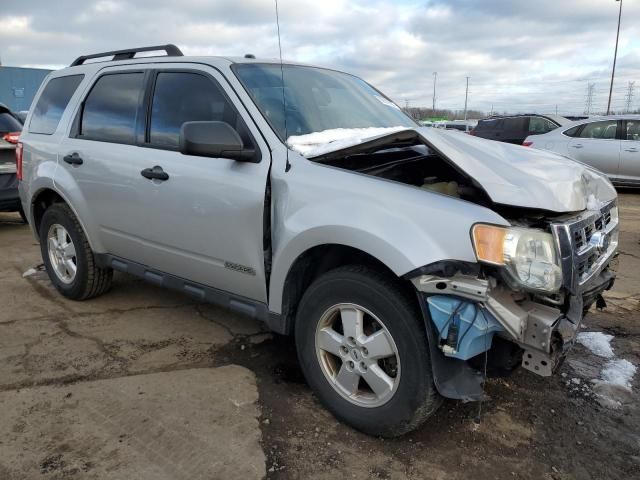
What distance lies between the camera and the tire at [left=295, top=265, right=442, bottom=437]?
7.70 feet

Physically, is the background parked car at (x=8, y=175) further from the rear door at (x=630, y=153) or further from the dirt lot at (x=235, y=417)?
the rear door at (x=630, y=153)

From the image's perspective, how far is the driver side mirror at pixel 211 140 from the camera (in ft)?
8.95

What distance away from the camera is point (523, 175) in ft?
8.23

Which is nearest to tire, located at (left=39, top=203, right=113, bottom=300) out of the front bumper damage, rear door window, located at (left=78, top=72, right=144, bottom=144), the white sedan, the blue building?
rear door window, located at (left=78, top=72, right=144, bottom=144)

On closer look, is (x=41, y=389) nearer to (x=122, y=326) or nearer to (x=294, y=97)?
(x=122, y=326)

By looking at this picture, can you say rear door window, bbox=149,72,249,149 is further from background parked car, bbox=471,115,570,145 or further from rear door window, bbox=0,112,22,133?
background parked car, bbox=471,115,570,145

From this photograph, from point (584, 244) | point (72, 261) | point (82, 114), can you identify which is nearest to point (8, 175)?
point (72, 261)

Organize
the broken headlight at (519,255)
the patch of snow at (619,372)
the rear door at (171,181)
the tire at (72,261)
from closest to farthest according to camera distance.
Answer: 1. the broken headlight at (519,255)
2. the rear door at (171,181)
3. the patch of snow at (619,372)
4. the tire at (72,261)

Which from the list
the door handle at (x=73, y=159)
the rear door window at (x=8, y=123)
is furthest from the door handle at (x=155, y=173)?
the rear door window at (x=8, y=123)

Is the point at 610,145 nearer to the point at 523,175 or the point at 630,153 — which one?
the point at 630,153

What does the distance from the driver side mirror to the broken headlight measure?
133cm

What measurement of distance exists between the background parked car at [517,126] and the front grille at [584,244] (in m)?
10.2

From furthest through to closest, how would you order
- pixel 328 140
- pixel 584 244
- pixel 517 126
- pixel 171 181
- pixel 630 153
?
pixel 517 126 → pixel 630 153 → pixel 171 181 → pixel 328 140 → pixel 584 244

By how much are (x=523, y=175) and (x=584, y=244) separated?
417mm
